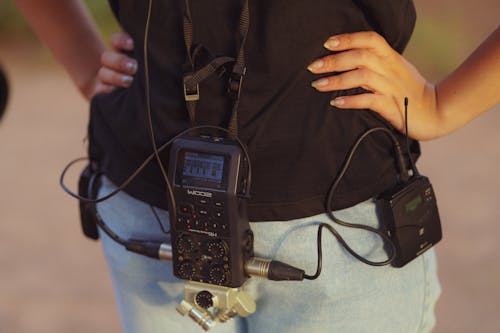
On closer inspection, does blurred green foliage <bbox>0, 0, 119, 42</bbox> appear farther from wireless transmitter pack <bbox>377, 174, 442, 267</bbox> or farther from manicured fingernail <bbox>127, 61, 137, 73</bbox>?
wireless transmitter pack <bbox>377, 174, 442, 267</bbox>

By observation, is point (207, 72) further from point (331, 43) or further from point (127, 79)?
point (127, 79)

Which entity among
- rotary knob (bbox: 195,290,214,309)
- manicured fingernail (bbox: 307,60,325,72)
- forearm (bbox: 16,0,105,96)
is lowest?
rotary knob (bbox: 195,290,214,309)

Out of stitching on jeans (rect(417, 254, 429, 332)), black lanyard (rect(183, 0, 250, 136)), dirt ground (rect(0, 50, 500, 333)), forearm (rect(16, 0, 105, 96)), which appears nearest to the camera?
→ black lanyard (rect(183, 0, 250, 136))

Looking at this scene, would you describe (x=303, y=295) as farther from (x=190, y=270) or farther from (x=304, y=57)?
(x=304, y=57)

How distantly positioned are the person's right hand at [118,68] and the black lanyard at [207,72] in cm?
26

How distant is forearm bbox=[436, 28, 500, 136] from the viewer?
119cm

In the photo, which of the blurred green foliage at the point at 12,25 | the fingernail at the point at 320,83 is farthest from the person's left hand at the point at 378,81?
the blurred green foliage at the point at 12,25

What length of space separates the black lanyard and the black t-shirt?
0.02 meters

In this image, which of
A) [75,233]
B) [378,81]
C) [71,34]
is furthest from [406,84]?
[75,233]

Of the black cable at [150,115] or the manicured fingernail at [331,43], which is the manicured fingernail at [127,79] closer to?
the black cable at [150,115]

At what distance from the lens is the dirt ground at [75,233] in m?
3.07

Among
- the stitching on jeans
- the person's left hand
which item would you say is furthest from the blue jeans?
the person's left hand

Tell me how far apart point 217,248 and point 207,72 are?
25cm

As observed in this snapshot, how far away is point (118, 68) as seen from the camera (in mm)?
1376
